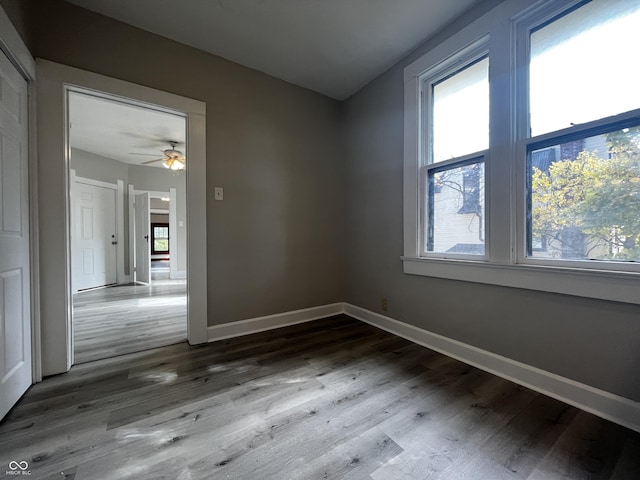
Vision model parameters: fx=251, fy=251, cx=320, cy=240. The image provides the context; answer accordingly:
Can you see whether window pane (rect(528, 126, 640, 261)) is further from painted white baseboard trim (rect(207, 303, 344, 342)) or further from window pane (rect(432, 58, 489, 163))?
painted white baseboard trim (rect(207, 303, 344, 342))

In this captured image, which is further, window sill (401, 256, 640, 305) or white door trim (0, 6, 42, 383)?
white door trim (0, 6, 42, 383)

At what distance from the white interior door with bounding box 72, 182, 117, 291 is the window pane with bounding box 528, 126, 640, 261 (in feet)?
20.3

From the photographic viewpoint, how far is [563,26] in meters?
1.45

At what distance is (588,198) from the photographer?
134 centimetres

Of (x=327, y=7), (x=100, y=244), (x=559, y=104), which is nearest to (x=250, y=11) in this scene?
(x=327, y=7)

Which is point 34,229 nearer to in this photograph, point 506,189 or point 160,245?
point 506,189

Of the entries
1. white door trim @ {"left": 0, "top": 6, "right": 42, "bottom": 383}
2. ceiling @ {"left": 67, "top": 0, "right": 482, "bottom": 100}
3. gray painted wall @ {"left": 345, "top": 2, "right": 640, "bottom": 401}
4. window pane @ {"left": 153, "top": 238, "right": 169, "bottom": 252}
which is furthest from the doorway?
window pane @ {"left": 153, "top": 238, "right": 169, "bottom": 252}

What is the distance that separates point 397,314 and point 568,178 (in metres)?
1.54

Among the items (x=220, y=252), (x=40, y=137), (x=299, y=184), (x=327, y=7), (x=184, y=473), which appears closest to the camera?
(x=184, y=473)

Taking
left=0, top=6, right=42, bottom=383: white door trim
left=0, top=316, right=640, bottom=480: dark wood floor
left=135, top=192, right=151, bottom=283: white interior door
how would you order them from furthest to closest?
left=135, top=192, right=151, bottom=283: white interior door
left=0, top=6, right=42, bottom=383: white door trim
left=0, top=316, right=640, bottom=480: dark wood floor

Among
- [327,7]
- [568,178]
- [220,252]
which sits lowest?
[220,252]

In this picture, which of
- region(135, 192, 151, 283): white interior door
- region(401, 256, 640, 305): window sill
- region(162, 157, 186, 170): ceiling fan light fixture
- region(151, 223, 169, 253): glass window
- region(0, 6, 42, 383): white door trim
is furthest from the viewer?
region(151, 223, 169, 253): glass window

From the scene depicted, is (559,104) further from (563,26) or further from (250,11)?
(250,11)

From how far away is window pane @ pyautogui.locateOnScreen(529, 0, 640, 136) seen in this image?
1.24 metres
